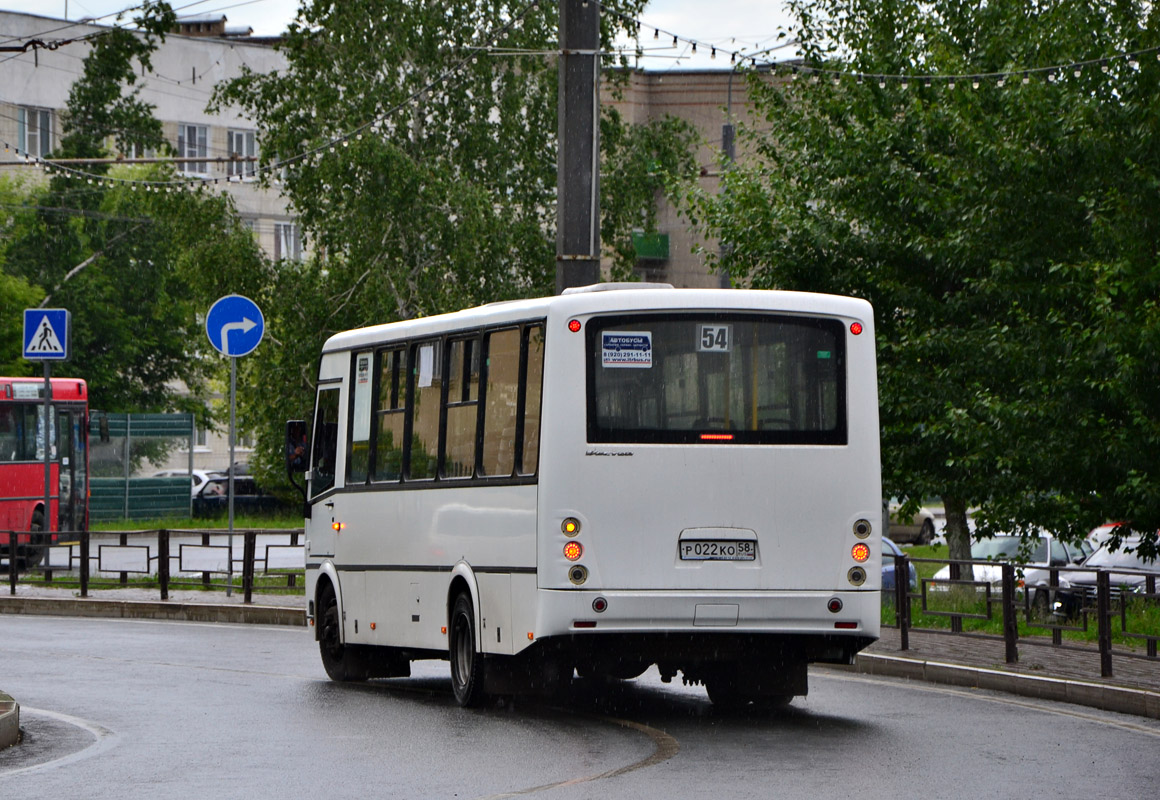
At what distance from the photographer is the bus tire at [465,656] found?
1373 cm

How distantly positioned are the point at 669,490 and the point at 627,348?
95 cm

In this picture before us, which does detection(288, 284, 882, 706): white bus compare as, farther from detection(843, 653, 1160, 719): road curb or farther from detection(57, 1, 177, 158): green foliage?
detection(57, 1, 177, 158): green foliage

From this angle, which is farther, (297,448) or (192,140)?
(192,140)

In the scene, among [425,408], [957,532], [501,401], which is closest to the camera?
[501,401]

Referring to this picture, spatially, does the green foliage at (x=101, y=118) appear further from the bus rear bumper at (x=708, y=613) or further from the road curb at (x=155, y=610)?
the bus rear bumper at (x=708, y=613)

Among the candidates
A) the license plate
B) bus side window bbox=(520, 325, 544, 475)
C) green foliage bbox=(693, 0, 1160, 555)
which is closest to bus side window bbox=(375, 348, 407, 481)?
bus side window bbox=(520, 325, 544, 475)

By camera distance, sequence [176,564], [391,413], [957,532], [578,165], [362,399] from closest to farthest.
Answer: [391,413] < [362,399] < [578,165] < [176,564] < [957,532]

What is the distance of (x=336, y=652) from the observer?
16422 millimetres

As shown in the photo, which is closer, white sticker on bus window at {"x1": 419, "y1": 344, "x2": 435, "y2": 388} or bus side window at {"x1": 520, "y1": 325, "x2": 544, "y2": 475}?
bus side window at {"x1": 520, "y1": 325, "x2": 544, "y2": 475}

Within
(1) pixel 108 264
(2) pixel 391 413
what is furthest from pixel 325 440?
(1) pixel 108 264

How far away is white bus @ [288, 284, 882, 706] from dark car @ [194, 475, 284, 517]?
3422 centimetres

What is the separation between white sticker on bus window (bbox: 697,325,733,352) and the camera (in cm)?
1307

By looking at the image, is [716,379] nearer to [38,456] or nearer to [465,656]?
[465,656]

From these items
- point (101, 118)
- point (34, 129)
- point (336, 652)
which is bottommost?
point (336, 652)
